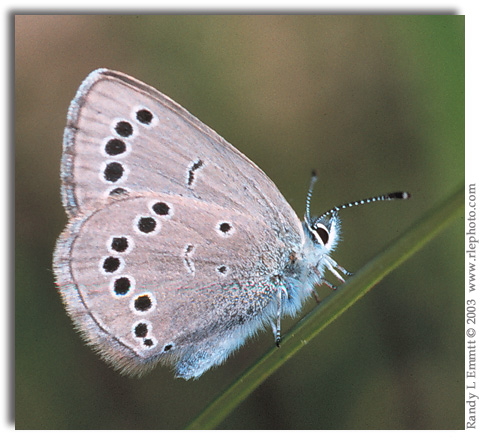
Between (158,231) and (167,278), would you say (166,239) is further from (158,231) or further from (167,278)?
(167,278)

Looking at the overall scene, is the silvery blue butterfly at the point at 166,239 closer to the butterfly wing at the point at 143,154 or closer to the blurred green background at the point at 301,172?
the butterfly wing at the point at 143,154

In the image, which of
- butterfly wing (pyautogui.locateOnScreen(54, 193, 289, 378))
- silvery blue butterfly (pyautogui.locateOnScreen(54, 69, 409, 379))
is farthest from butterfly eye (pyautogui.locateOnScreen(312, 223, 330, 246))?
butterfly wing (pyautogui.locateOnScreen(54, 193, 289, 378))

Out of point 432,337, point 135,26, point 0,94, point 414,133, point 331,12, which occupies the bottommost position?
point 432,337

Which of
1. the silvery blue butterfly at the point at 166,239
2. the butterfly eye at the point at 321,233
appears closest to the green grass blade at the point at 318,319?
the silvery blue butterfly at the point at 166,239

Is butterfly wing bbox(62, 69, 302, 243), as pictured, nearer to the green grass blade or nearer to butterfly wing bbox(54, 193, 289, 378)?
butterfly wing bbox(54, 193, 289, 378)

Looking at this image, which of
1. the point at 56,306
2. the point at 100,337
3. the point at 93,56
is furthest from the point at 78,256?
the point at 93,56

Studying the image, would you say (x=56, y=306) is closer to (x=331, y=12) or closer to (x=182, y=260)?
(x=182, y=260)
